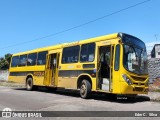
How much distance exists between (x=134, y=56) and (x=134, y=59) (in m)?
0.16

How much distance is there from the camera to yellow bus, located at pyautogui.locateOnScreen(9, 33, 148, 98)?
13.5 metres

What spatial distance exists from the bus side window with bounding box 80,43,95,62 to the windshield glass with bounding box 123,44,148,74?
2.04m

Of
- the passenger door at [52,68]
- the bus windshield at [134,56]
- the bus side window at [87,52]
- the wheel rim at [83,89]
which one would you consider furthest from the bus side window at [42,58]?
the bus windshield at [134,56]

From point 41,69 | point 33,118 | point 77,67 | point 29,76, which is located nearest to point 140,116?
point 33,118

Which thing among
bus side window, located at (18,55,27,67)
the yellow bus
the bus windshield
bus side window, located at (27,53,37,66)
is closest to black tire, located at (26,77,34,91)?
bus side window, located at (27,53,37,66)

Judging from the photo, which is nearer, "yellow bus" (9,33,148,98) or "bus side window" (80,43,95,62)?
"yellow bus" (9,33,148,98)

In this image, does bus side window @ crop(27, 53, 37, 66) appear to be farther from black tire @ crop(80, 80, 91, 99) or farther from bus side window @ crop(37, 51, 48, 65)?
black tire @ crop(80, 80, 91, 99)

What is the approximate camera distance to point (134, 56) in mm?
14062

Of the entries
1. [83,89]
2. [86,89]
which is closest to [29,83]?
[83,89]

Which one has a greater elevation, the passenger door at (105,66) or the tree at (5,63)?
the tree at (5,63)

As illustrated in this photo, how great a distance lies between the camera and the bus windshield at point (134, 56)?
13.7m

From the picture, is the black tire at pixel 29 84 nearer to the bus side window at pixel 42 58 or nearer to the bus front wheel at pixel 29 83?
the bus front wheel at pixel 29 83

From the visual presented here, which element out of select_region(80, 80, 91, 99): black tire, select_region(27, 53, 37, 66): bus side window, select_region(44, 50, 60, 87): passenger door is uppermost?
select_region(27, 53, 37, 66): bus side window

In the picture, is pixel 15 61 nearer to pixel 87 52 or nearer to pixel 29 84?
pixel 29 84
